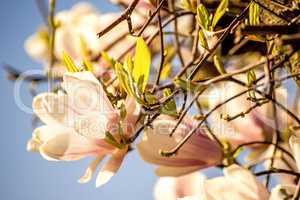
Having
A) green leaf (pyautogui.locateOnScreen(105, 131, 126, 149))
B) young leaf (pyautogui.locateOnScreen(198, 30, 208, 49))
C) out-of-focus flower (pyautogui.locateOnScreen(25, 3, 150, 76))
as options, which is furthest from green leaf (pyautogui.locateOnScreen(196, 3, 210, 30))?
out-of-focus flower (pyautogui.locateOnScreen(25, 3, 150, 76))

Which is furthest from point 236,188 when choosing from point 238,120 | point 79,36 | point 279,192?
point 79,36

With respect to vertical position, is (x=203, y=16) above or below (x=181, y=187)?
above

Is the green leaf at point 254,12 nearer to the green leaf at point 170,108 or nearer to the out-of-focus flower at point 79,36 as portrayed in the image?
the green leaf at point 170,108

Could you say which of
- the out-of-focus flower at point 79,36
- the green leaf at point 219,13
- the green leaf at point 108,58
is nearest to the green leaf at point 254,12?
the green leaf at point 219,13

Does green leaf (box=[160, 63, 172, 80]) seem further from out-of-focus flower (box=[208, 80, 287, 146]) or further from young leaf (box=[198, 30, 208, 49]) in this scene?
young leaf (box=[198, 30, 208, 49])

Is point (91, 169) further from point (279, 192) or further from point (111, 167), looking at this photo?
point (279, 192)
